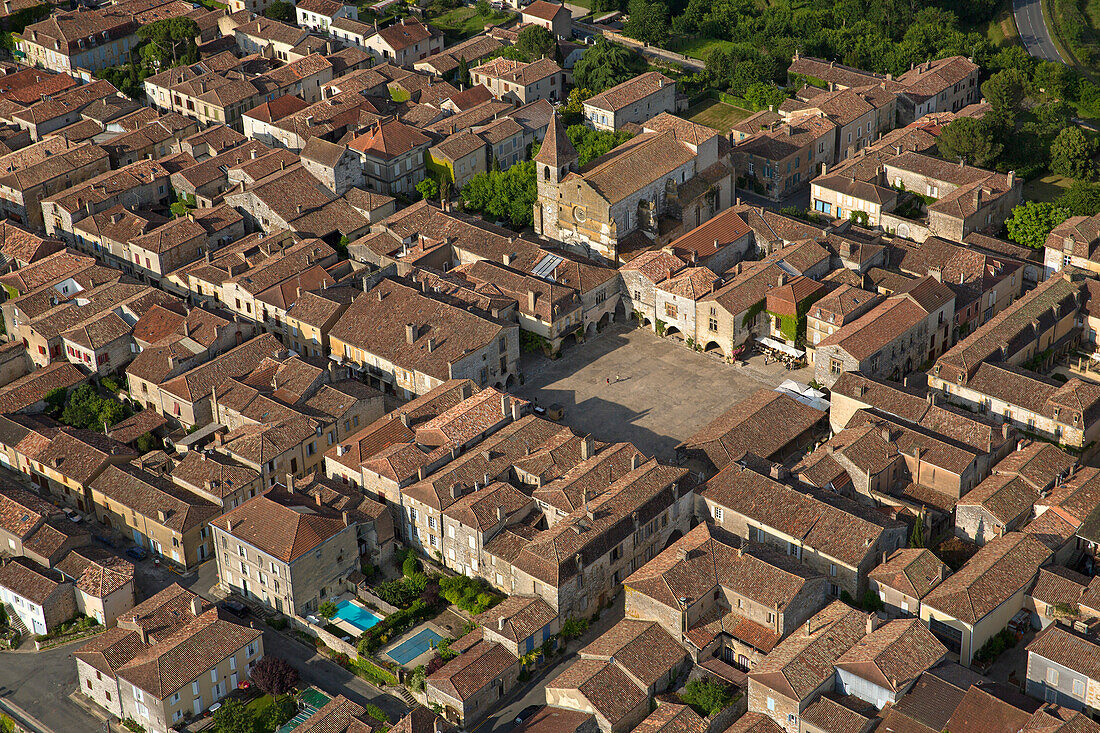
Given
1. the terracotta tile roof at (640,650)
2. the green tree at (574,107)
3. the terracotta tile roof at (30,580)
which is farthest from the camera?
the green tree at (574,107)

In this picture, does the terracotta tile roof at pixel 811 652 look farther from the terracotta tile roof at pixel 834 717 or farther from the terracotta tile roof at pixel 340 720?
the terracotta tile roof at pixel 340 720

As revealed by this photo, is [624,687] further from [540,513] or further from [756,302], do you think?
[756,302]

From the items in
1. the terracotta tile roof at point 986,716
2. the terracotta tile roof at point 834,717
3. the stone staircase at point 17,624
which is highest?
the terracotta tile roof at point 986,716

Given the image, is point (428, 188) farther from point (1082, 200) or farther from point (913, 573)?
point (913, 573)

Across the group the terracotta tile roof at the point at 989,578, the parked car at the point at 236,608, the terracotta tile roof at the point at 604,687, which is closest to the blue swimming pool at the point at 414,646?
the terracotta tile roof at the point at 604,687

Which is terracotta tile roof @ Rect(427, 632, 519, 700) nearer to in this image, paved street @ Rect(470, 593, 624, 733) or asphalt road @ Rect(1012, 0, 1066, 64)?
paved street @ Rect(470, 593, 624, 733)

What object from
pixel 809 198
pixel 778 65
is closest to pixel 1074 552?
pixel 809 198
